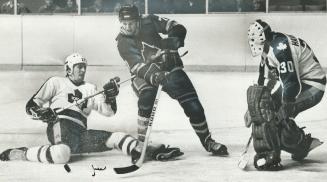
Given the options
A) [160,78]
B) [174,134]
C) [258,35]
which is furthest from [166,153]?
[258,35]

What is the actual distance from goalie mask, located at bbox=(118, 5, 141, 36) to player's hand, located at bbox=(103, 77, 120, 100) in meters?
0.29

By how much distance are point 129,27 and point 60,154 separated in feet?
2.76

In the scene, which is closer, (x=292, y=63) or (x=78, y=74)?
(x=292, y=63)

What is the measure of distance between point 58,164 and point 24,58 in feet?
2.63

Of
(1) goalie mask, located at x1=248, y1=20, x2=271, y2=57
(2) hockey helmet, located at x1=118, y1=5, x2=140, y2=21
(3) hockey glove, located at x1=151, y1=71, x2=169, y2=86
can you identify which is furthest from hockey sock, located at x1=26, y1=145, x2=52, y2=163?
(1) goalie mask, located at x1=248, y1=20, x2=271, y2=57

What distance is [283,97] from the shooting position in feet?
13.4

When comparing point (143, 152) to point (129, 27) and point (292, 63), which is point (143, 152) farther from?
point (292, 63)

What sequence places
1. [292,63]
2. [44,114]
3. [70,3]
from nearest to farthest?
[292,63] → [44,114] → [70,3]

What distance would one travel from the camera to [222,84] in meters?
4.29

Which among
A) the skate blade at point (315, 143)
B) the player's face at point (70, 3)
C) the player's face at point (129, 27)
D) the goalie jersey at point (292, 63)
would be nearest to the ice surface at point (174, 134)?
the skate blade at point (315, 143)

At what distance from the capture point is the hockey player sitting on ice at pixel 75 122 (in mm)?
4133

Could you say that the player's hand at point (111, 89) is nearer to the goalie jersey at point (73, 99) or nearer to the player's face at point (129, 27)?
the goalie jersey at point (73, 99)

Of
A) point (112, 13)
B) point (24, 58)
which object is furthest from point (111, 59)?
point (24, 58)

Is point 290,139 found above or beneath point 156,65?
beneath
